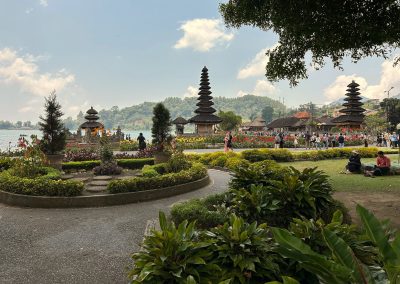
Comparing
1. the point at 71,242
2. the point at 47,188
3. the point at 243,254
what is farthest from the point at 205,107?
the point at 243,254

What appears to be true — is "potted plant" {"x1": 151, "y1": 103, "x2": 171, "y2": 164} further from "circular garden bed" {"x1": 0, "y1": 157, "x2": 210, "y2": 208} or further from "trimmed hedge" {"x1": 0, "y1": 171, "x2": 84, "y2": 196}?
"trimmed hedge" {"x1": 0, "y1": 171, "x2": 84, "y2": 196}

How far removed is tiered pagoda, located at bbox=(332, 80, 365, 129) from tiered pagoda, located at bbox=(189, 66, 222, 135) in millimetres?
25203

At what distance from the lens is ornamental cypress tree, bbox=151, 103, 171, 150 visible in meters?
Answer: 17.5

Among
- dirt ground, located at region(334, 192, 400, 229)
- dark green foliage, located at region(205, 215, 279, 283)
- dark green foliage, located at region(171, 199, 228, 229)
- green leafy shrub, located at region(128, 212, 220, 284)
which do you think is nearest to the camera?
green leafy shrub, located at region(128, 212, 220, 284)

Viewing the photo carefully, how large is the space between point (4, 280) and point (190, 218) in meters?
3.42

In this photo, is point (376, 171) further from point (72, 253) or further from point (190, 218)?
point (72, 253)

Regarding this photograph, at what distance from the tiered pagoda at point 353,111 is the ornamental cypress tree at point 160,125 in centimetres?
5051

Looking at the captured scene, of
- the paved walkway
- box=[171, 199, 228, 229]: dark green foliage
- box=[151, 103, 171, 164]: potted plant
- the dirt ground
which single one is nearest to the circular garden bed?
the paved walkway

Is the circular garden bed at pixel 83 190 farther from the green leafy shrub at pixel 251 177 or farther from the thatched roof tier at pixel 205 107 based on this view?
the thatched roof tier at pixel 205 107

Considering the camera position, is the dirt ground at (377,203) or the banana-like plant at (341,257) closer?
the banana-like plant at (341,257)

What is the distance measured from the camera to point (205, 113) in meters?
52.2

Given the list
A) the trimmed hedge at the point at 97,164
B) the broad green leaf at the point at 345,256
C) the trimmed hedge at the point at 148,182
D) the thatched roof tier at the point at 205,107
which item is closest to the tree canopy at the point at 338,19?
the trimmed hedge at the point at 148,182

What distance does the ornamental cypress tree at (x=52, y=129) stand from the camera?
15383mm

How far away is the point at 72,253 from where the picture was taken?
19.9ft
